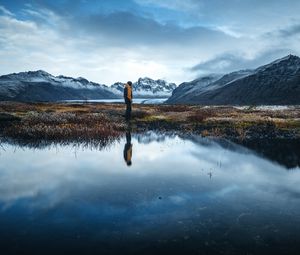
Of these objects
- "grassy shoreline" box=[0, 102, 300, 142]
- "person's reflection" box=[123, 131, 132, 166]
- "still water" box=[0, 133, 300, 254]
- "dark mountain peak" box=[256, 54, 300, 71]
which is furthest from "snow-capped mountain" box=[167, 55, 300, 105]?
"still water" box=[0, 133, 300, 254]

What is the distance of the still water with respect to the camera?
8.56m

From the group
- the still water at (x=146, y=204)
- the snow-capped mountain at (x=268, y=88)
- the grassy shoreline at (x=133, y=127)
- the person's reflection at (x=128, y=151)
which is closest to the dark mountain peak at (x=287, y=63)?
the snow-capped mountain at (x=268, y=88)

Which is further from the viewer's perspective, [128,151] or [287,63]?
[287,63]

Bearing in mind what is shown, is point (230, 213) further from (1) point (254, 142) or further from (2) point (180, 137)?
(2) point (180, 137)

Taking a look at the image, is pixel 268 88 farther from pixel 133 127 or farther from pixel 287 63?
pixel 133 127

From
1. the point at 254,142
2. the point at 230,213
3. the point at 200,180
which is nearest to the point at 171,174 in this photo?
the point at 200,180

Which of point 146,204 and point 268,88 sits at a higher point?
point 268,88

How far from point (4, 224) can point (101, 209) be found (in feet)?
9.31

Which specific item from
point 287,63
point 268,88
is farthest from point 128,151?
point 287,63

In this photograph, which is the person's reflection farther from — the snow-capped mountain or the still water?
the snow-capped mountain

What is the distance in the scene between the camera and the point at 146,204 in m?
11.5

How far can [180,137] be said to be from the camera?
96.9 feet

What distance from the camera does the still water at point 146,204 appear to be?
28.1 feet

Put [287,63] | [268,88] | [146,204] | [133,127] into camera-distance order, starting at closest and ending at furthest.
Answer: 1. [146,204]
2. [133,127]
3. [268,88]
4. [287,63]
